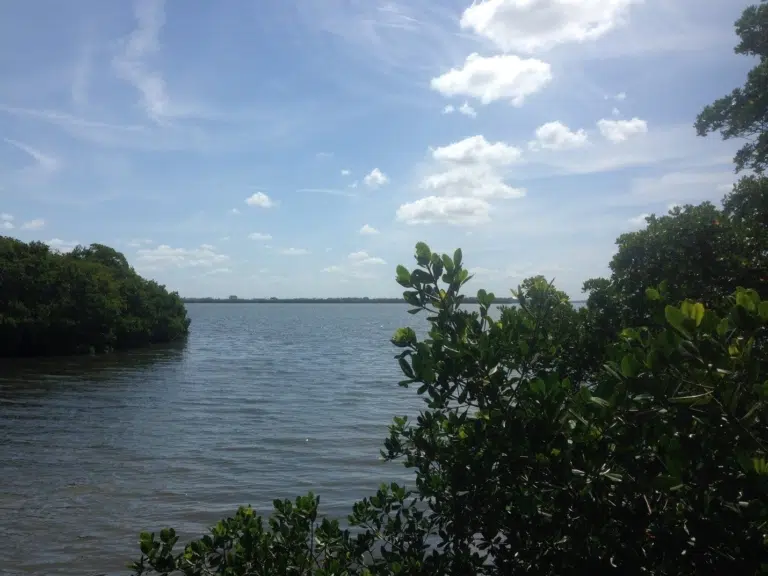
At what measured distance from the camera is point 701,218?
6.76 m

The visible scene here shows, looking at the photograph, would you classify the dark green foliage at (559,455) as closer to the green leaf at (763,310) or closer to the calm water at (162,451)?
the green leaf at (763,310)

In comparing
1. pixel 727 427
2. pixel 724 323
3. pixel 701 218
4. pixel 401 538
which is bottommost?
pixel 401 538

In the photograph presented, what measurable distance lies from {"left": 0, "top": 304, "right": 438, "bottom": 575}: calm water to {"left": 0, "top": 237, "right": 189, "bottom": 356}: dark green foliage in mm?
9126

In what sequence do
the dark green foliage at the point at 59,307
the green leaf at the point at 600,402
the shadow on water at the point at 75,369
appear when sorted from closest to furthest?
the green leaf at the point at 600,402 < the shadow on water at the point at 75,369 < the dark green foliage at the point at 59,307

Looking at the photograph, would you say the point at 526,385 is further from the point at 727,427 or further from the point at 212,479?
the point at 212,479

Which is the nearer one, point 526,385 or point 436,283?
point 526,385

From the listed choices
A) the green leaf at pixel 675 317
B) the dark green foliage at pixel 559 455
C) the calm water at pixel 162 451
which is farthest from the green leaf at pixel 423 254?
the calm water at pixel 162 451

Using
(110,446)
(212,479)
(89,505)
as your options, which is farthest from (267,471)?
(110,446)

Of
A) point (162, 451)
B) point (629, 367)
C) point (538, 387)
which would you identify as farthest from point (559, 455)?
point (162, 451)

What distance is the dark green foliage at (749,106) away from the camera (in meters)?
13.0

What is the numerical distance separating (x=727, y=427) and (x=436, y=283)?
1.74 meters

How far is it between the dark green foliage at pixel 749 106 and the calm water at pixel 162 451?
35.1 feet

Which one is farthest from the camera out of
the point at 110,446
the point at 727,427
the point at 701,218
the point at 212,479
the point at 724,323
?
the point at 110,446

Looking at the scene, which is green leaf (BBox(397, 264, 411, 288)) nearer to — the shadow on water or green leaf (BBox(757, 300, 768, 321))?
green leaf (BBox(757, 300, 768, 321))
